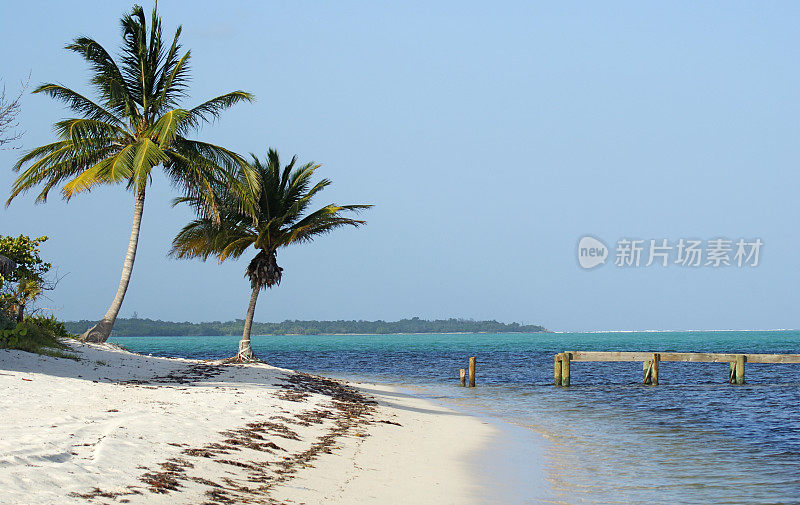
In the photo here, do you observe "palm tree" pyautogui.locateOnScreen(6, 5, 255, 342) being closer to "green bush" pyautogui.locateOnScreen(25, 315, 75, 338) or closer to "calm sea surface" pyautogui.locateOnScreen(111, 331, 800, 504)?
"green bush" pyautogui.locateOnScreen(25, 315, 75, 338)

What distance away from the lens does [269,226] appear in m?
28.0

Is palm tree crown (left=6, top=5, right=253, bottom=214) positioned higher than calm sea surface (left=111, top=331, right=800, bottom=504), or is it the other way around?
palm tree crown (left=6, top=5, right=253, bottom=214)

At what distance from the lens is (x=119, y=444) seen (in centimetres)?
851

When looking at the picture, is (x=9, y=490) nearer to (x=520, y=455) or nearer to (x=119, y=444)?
(x=119, y=444)

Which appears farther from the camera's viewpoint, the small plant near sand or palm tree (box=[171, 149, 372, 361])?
palm tree (box=[171, 149, 372, 361])

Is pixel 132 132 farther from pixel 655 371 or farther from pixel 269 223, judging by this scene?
pixel 655 371

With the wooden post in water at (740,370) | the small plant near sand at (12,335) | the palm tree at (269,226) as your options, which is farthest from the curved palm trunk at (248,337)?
the wooden post in water at (740,370)

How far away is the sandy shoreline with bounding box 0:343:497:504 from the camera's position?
23.3ft

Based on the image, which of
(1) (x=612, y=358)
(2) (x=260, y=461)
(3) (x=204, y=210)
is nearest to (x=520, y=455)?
(2) (x=260, y=461)

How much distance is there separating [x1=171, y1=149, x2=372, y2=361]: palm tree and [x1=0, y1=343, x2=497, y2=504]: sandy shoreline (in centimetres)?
1006

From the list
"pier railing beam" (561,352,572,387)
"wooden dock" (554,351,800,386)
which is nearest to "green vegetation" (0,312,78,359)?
"wooden dock" (554,351,800,386)

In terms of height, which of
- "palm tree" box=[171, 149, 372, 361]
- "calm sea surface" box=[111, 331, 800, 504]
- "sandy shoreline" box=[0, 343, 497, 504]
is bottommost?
"calm sea surface" box=[111, 331, 800, 504]

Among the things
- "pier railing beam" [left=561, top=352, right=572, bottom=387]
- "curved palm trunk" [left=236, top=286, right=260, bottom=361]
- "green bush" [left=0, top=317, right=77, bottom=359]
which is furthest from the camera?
"pier railing beam" [left=561, top=352, right=572, bottom=387]

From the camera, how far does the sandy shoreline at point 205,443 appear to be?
279 inches
